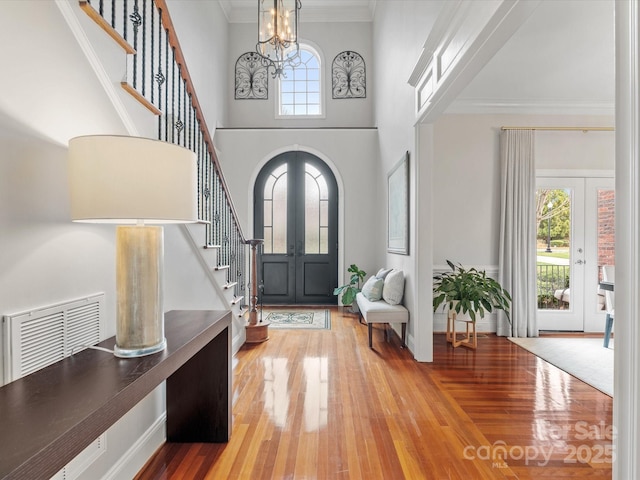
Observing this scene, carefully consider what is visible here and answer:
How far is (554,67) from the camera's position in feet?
11.9

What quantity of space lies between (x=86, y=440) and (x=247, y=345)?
9.82 ft

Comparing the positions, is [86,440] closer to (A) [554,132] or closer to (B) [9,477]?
(B) [9,477]

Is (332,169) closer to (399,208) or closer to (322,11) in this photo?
(399,208)

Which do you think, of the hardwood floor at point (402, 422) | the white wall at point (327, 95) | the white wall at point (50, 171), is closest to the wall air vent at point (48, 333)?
the white wall at point (50, 171)

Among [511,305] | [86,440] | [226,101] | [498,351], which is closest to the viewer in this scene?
[86,440]

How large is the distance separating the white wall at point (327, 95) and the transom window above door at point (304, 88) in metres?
0.16

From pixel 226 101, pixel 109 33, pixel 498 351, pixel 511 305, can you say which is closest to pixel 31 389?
pixel 109 33

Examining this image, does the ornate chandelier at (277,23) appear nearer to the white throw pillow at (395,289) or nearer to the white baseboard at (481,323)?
the white throw pillow at (395,289)

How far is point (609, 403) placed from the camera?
2459mm

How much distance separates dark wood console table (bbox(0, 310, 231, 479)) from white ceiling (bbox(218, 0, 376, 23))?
6.44 metres

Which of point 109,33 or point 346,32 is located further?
point 346,32

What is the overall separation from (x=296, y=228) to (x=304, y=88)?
2788 mm

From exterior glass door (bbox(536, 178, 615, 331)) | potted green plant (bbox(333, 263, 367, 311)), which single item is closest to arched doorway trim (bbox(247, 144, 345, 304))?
potted green plant (bbox(333, 263, 367, 311))

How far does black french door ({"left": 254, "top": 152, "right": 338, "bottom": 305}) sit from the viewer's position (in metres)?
6.11
